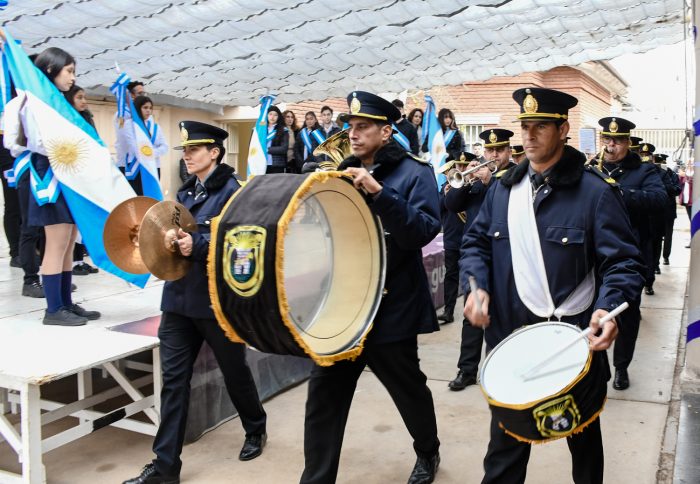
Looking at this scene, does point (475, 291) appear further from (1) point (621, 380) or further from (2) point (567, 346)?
(1) point (621, 380)

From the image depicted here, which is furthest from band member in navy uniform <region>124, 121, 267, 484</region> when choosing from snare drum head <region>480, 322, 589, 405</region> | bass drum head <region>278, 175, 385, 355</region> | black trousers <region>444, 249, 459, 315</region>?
black trousers <region>444, 249, 459, 315</region>

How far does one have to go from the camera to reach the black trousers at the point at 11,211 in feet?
23.7

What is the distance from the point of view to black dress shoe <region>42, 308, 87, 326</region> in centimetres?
479

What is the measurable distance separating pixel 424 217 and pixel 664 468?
203cm

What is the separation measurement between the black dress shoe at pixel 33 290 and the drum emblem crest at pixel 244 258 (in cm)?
371

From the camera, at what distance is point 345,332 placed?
3.18m

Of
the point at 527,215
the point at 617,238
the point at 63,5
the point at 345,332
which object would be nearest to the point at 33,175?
the point at 63,5

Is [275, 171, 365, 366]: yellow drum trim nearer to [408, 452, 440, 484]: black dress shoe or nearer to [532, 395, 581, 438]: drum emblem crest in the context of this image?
[532, 395, 581, 438]: drum emblem crest

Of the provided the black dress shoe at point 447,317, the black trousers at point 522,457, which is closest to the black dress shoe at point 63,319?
the black trousers at point 522,457

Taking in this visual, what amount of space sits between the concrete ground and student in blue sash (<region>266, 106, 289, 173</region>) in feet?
18.4

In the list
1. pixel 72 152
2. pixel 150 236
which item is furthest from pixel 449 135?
pixel 150 236

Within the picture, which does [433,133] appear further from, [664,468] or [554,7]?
[664,468]

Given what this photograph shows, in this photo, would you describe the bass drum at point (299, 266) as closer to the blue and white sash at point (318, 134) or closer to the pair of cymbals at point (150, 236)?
the pair of cymbals at point (150, 236)

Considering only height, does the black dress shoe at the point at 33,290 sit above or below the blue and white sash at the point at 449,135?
below
